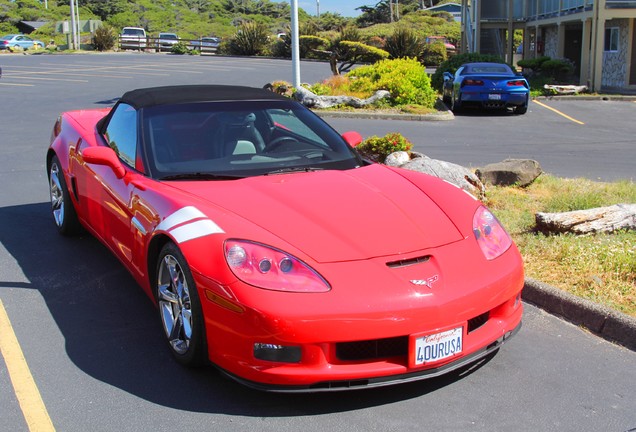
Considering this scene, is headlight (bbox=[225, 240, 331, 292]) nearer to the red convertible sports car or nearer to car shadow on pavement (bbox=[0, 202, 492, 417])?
the red convertible sports car

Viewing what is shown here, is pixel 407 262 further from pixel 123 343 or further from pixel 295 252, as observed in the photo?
pixel 123 343

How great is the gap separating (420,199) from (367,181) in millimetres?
427

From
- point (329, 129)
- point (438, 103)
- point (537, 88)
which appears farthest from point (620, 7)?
point (329, 129)

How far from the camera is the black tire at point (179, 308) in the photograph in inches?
146

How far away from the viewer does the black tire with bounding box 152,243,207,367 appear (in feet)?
12.2

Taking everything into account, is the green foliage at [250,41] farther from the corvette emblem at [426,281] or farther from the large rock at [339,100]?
the corvette emblem at [426,281]

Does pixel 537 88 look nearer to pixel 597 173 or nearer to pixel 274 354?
pixel 597 173

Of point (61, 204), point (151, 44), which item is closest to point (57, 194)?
point (61, 204)

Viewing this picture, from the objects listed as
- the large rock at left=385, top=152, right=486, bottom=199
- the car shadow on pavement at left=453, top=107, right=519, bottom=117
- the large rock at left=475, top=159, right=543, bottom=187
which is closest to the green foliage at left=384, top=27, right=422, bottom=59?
the car shadow on pavement at left=453, top=107, right=519, bottom=117

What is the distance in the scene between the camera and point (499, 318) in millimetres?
3836

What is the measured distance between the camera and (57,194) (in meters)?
6.66

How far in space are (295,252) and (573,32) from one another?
3094cm

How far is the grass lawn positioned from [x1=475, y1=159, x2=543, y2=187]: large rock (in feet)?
1.72

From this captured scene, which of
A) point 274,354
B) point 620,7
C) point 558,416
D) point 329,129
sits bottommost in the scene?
point 558,416
